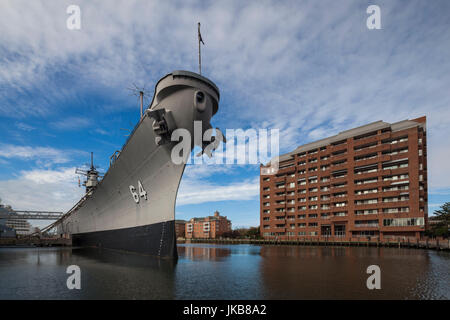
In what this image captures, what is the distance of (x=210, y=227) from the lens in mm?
155750

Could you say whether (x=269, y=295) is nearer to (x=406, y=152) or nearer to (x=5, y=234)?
(x=406, y=152)

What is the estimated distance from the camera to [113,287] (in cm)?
1373

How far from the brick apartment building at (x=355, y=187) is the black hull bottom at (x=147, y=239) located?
5137 cm

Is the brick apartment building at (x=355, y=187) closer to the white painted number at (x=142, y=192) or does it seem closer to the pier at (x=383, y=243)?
the pier at (x=383, y=243)

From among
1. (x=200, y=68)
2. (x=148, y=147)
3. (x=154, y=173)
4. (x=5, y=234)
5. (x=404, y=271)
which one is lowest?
(x=5, y=234)

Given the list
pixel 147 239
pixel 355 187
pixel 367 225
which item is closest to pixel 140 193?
pixel 147 239

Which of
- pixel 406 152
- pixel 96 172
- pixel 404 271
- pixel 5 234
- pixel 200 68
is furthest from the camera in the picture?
pixel 5 234

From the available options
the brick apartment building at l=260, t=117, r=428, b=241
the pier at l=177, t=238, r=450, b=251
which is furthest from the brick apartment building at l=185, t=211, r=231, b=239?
the pier at l=177, t=238, r=450, b=251

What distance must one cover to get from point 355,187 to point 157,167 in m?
55.3

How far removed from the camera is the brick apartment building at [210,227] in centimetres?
15312

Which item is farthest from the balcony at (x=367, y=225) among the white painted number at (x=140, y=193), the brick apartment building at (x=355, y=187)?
the white painted number at (x=140, y=193)

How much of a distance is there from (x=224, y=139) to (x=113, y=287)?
15.0 metres
